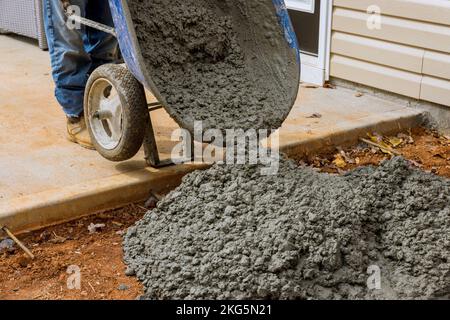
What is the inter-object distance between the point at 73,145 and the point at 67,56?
520 mm

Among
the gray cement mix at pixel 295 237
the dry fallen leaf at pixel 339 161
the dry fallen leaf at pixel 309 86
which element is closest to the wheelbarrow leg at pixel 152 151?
the gray cement mix at pixel 295 237

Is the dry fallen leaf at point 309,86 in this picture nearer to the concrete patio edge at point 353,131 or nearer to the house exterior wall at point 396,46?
the house exterior wall at point 396,46

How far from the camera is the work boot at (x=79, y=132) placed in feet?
13.8

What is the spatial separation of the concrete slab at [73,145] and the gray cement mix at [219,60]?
1.47 feet

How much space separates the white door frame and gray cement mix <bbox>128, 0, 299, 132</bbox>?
1.47m

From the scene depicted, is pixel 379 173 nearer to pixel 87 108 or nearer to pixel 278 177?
pixel 278 177

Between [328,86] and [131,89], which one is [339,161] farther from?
[131,89]

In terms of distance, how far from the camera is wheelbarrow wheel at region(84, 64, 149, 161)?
11.8 ft

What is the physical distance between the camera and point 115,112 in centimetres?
383

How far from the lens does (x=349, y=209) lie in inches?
121

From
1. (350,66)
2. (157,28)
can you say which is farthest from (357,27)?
(157,28)

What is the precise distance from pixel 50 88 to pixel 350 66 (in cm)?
217

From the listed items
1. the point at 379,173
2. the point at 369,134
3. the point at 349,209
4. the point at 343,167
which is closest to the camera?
the point at 349,209
